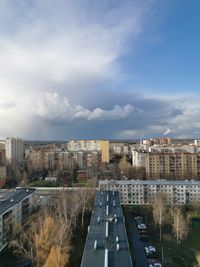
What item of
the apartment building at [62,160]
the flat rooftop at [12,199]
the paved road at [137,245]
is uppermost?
the apartment building at [62,160]

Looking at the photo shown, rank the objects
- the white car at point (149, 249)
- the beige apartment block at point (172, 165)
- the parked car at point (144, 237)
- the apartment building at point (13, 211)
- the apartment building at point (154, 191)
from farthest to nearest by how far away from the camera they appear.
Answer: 1. the beige apartment block at point (172, 165)
2. the apartment building at point (154, 191)
3. the parked car at point (144, 237)
4. the apartment building at point (13, 211)
5. the white car at point (149, 249)

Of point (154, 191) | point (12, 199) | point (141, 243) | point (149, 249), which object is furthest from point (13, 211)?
point (154, 191)

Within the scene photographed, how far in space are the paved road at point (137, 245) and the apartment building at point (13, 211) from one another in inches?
A: 232

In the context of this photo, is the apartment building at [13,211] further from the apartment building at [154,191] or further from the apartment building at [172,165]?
the apartment building at [172,165]

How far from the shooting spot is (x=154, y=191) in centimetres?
2244

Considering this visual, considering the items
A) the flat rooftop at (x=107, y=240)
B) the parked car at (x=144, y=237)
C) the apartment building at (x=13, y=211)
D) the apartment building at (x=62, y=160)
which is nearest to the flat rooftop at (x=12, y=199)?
the apartment building at (x=13, y=211)

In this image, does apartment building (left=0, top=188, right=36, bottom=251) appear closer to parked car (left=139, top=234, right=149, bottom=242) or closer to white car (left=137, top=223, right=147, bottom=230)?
parked car (left=139, top=234, right=149, bottom=242)

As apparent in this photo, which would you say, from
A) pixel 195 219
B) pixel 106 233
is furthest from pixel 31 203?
pixel 195 219

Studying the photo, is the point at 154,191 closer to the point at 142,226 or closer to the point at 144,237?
the point at 142,226

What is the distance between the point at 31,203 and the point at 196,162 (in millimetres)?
20834

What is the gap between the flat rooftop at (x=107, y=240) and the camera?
28.6ft

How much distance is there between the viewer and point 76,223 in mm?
16781

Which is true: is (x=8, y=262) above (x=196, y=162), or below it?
below

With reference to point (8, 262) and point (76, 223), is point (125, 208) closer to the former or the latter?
point (76, 223)
